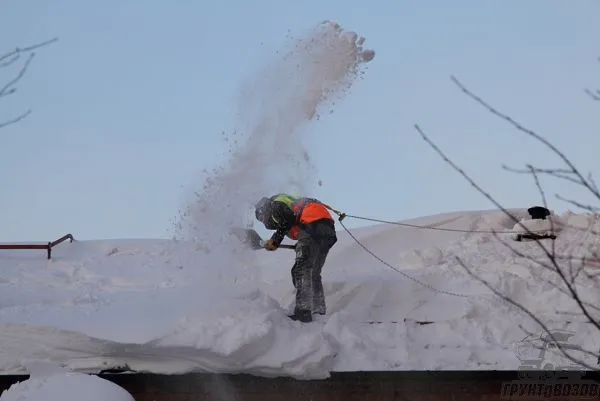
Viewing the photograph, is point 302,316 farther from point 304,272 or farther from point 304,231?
point 304,231

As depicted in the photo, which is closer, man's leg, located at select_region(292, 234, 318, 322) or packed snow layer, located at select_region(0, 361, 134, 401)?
packed snow layer, located at select_region(0, 361, 134, 401)

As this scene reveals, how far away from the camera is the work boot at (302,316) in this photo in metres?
A: 9.00

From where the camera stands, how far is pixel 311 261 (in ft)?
31.6

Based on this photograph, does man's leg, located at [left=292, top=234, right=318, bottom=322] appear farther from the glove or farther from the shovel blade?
the shovel blade

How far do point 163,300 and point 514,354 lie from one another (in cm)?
375

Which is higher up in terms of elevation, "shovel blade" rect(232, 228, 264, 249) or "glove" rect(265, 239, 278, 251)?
"shovel blade" rect(232, 228, 264, 249)

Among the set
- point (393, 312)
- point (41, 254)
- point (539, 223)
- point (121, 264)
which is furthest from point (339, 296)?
point (41, 254)

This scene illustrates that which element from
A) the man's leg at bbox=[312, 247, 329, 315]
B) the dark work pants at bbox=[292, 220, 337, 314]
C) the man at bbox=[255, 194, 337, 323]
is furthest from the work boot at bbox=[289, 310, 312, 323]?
the man's leg at bbox=[312, 247, 329, 315]

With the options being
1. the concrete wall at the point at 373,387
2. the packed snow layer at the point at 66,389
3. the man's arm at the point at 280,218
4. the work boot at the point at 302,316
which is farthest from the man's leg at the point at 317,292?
the packed snow layer at the point at 66,389

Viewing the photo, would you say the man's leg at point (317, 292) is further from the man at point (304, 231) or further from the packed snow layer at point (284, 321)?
the packed snow layer at point (284, 321)

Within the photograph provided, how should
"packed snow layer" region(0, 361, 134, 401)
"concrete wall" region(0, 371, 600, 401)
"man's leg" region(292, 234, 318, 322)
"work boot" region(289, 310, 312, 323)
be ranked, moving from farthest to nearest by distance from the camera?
1. "man's leg" region(292, 234, 318, 322)
2. "work boot" region(289, 310, 312, 323)
3. "concrete wall" region(0, 371, 600, 401)
4. "packed snow layer" region(0, 361, 134, 401)

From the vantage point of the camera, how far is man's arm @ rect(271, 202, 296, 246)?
972 cm

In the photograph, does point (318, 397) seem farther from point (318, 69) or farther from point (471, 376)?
point (318, 69)

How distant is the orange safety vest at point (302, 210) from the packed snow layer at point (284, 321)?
0.83m
